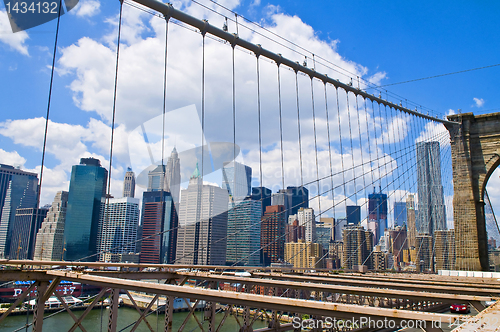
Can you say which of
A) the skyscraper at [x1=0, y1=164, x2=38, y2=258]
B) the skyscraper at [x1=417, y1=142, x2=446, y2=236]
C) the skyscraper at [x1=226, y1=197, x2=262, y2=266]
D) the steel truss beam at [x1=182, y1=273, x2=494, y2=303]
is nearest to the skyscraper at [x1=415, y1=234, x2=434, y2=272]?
the skyscraper at [x1=417, y1=142, x2=446, y2=236]

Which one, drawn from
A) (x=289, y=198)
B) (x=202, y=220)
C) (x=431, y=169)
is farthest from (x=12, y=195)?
(x=431, y=169)

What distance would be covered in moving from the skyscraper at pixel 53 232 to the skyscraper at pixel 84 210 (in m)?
1.91

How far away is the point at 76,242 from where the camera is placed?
8488 centimetres

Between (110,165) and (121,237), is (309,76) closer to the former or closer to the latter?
(110,165)

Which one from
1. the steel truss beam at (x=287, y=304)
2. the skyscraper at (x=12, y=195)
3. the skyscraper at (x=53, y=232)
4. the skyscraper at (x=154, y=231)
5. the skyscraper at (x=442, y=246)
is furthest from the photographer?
the skyscraper at (x=12, y=195)

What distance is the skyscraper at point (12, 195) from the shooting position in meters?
91.7

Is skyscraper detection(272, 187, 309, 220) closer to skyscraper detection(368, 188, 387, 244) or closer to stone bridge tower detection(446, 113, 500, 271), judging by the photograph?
skyscraper detection(368, 188, 387, 244)

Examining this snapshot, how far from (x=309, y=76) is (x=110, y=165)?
13.2 meters

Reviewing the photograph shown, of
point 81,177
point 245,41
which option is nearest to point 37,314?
point 245,41

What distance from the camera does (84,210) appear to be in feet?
269

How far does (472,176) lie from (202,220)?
1957 inches

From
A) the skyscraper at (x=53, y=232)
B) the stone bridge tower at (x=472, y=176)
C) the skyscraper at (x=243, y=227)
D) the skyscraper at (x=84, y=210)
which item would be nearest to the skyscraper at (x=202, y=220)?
the skyscraper at (x=243, y=227)

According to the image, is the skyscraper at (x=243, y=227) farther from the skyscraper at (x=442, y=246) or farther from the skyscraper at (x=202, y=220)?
the skyscraper at (x=442, y=246)

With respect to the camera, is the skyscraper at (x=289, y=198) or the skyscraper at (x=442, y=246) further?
the skyscraper at (x=442, y=246)
